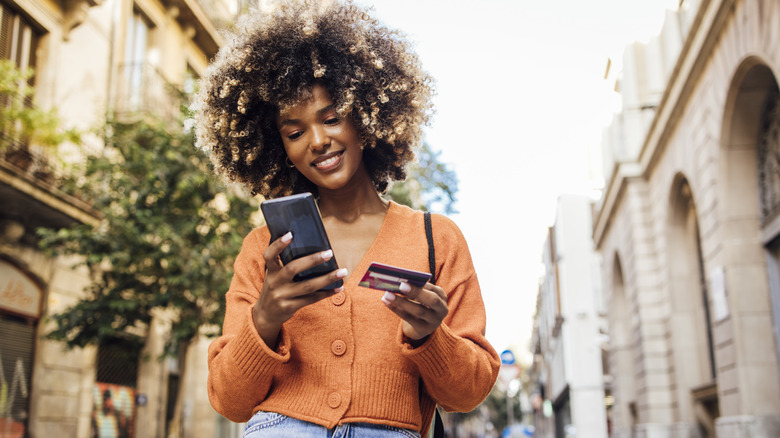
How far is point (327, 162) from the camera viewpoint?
2387mm

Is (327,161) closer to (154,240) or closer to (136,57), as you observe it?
(154,240)

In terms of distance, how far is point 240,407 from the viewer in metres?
2.18

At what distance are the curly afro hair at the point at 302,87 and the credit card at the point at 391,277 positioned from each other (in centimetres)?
74

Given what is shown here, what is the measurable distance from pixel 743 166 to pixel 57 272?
11.1 meters

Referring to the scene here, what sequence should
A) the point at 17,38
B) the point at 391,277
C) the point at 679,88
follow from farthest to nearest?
the point at 17,38 < the point at 679,88 < the point at 391,277

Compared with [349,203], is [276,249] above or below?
below

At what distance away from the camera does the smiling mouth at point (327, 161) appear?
7.83ft

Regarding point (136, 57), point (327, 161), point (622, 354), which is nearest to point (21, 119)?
point (136, 57)

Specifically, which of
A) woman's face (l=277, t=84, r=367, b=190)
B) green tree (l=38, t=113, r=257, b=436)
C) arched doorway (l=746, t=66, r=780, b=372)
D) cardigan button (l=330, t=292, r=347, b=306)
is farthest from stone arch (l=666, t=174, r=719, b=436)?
cardigan button (l=330, t=292, r=347, b=306)

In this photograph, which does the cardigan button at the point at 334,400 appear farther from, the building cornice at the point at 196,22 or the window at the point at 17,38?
the building cornice at the point at 196,22

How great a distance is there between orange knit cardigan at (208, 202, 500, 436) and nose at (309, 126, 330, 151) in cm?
36

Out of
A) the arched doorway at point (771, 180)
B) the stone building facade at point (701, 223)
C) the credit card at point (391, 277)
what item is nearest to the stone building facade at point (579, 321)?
the stone building facade at point (701, 223)

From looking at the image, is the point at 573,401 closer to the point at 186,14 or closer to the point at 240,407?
the point at 186,14

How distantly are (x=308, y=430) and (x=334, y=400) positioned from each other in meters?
0.11
